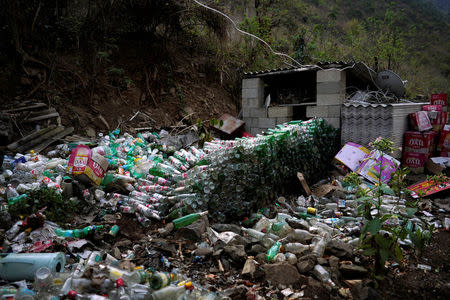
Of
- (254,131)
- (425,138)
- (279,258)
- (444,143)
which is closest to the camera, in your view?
(279,258)

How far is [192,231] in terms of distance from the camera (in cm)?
342

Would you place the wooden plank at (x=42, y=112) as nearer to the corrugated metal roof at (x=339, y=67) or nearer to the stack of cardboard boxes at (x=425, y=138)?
the corrugated metal roof at (x=339, y=67)

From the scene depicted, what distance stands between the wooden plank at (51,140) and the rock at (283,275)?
5.62 m

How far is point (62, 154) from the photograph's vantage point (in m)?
6.06

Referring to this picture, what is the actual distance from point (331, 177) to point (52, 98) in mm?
6946

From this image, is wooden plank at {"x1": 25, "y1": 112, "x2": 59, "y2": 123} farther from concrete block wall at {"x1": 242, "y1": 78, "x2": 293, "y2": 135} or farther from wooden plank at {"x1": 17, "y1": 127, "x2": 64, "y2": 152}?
concrete block wall at {"x1": 242, "y1": 78, "x2": 293, "y2": 135}

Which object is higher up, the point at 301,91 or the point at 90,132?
the point at 301,91

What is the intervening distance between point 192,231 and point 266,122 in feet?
18.1

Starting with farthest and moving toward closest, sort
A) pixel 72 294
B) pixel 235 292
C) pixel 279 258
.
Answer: pixel 279 258 < pixel 235 292 < pixel 72 294

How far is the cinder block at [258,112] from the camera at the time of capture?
8.46 m

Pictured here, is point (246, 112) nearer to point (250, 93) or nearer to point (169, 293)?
point (250, 93)

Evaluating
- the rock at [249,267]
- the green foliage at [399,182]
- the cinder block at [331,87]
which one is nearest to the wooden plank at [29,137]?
the rock at [249,267]

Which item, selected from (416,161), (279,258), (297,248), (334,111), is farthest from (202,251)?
(416,161)

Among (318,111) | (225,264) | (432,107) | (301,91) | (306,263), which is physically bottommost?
(225,264)
